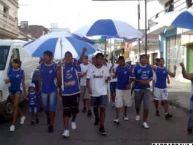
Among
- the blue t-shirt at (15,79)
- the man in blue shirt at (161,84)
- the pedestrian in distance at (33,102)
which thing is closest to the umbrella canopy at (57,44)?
the blue t-shirt at (15,79)

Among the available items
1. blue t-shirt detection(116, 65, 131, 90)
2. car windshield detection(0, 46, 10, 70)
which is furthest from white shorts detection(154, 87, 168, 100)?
car windshield detection(0, 46, 10, 70)

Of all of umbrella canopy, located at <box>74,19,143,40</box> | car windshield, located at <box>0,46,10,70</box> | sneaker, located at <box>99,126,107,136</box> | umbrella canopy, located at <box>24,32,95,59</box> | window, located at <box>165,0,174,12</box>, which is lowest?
sneaker, located at <box>99,126,107,136</box>

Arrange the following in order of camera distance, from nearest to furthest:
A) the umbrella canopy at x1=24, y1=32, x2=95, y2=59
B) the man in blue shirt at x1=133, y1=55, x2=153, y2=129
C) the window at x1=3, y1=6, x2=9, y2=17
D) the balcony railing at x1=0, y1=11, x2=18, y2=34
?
1. the man in blue shirt at x1=133, y1=55, x2=153, y2=129
2. the umbrella canopy at x1=24, y1=32, x2=95, y2=59
3. the balcony railing at x1=0, y1=11, x2=18, y2=34
4. the window at x1=3, y1=6, x2=9, y2=17

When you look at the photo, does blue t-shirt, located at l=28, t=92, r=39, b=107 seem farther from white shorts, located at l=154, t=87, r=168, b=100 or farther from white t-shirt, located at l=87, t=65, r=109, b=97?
white shorts, located at l=154, t=87, r=168, b=100

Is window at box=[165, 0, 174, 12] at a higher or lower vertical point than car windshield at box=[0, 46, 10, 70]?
higher

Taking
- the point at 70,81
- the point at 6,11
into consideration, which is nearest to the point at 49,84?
the point at 70,81

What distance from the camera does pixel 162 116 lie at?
41.0 ft

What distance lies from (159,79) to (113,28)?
1.95m

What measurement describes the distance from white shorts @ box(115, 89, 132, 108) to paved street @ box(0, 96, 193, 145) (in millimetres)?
503

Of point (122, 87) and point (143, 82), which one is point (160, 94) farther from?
point (143, 82)

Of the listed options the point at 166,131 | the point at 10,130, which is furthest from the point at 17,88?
the point at 166,131

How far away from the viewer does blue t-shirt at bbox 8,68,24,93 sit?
34.6 ft

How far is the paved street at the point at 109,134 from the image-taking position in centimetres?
883

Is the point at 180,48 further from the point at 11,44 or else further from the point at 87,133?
the point at 87,133
